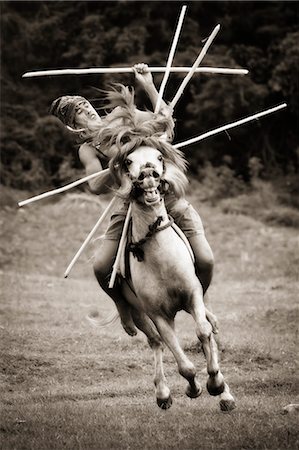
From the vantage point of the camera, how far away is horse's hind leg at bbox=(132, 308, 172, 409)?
6410mm

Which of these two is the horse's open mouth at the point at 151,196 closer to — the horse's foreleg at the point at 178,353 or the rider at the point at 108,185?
the rider at the point at 108,185

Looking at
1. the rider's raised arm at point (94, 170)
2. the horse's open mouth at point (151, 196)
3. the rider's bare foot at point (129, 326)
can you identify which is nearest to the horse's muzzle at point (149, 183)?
the horse's open mouth at point (151, 196)

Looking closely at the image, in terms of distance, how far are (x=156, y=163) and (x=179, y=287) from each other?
949mm

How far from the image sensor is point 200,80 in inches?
1035

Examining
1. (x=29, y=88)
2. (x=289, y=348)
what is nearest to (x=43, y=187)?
(x=29, y=88)

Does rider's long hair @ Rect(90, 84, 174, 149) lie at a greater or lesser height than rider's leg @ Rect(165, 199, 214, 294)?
greater

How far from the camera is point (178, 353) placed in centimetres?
595

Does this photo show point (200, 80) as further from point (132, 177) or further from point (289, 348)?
point (132, 177)

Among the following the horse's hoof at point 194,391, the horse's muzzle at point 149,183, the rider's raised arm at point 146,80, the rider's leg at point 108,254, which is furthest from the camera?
the rider's raised arm at point 146,80

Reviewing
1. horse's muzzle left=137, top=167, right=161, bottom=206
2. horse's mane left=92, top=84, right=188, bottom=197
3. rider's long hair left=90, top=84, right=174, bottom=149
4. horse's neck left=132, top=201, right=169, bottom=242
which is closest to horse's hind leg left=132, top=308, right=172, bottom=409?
horse's neck left=132, top=201, right=169, bottom=242

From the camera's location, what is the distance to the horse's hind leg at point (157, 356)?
21.0 ft

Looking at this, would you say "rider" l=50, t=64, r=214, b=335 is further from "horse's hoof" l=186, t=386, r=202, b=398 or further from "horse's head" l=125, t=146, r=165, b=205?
"horse's hoof" l=186, t=386, r=202, b=398

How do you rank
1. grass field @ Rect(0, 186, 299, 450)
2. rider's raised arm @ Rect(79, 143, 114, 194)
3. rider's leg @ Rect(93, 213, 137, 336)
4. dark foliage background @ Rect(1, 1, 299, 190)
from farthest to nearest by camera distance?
dark foliage background @ Rect(1, 1, 299, 190) → rider's leg @ Rect(93, 213, 137, 336) → rider's raised arm @ Rect(79, 143, 114, 194) → grass field @ Rect(0, 186, 299, 450)

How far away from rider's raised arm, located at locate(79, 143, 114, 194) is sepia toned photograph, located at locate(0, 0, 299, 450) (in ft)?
0.06
